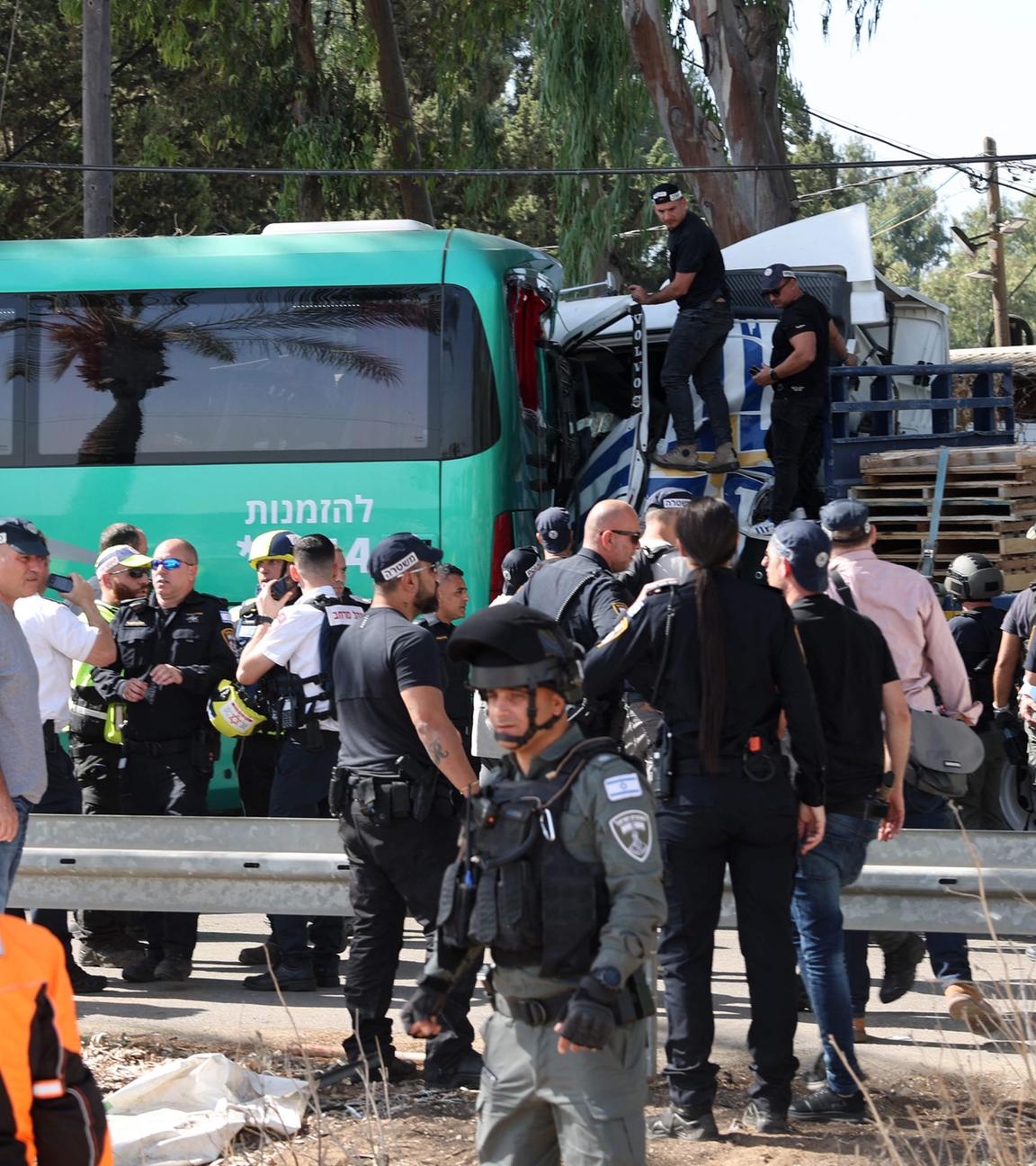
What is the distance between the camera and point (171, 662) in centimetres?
723

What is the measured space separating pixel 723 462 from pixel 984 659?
97.2 inches

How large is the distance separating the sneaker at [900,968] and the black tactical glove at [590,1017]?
11.0 ft

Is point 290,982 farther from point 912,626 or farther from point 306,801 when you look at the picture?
point 912,626

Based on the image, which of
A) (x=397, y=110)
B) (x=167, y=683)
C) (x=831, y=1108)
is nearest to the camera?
(x=831, y=1108)

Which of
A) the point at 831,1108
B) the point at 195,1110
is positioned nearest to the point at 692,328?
the point at 831,1108

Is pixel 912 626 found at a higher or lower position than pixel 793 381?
lower

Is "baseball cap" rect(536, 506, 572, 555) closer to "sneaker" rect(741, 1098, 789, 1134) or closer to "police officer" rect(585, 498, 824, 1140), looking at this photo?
"police officer" rect(585, 498, 824, 1140)

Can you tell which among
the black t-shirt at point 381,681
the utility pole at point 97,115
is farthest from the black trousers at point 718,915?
the utility pole at point 97,115

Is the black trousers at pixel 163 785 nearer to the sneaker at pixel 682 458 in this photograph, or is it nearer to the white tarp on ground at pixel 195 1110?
the white tarp on ground at pixel 195 1110

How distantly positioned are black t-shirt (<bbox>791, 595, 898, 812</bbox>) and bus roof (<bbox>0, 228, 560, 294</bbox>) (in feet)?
16.5

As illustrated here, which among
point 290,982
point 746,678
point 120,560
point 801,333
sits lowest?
point 290,982

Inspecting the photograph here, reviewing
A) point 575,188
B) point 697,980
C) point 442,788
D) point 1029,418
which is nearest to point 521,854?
A: point 697,980

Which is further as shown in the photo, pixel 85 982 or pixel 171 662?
pixel 171 662

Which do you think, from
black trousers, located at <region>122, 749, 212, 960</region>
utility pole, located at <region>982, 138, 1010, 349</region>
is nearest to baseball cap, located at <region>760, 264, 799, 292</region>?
black trousers, located at <region>122, 749, 212, 960</region>
